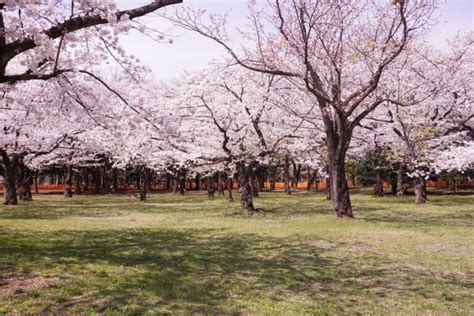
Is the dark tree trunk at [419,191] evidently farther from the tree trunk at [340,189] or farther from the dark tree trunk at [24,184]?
the dark tree trunk at [24,184]

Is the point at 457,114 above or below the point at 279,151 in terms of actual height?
above

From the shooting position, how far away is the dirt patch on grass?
25.1 feet

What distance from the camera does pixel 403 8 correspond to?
53.8 ft

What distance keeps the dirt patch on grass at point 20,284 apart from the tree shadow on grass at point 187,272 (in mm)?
252

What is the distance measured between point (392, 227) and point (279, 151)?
10.3m

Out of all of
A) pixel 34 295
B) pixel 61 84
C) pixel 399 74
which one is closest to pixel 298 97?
pixel 399 74

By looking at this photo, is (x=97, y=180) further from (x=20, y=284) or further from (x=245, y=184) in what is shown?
(x=20, y=284)

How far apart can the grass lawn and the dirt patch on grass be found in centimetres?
2

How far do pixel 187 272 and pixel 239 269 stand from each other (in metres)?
1.14

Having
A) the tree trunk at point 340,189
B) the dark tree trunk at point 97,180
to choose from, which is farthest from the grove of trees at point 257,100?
the dark tree trunk at point 97,180

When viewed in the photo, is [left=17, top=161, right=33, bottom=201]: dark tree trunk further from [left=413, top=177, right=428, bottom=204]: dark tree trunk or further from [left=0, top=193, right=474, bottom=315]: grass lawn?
[left=413, top=177, right=428, bottom=204]: dark tree trunk

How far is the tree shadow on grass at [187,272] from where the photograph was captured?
741 centimetres

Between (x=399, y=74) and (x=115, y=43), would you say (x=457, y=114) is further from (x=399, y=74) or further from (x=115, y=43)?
(x=115, y=43)

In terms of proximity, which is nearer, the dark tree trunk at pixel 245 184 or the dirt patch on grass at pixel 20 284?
the dirt patch on grass at pixel 20 284
